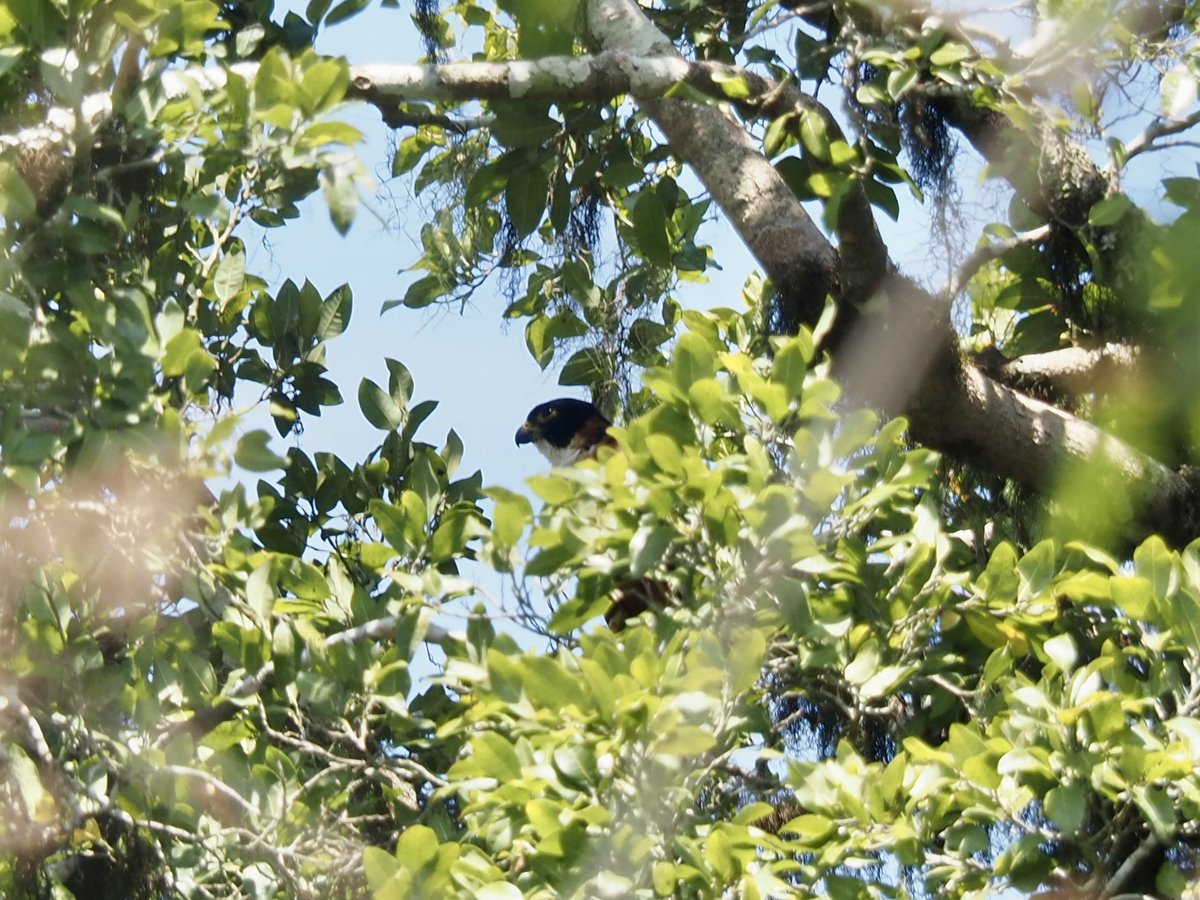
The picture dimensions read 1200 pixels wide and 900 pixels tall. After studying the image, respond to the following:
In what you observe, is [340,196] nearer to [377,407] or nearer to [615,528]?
[615,528]

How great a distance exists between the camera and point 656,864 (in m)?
2.56

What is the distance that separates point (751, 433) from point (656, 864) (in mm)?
1110

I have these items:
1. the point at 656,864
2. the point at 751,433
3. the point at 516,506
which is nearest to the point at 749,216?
the point at 751,433

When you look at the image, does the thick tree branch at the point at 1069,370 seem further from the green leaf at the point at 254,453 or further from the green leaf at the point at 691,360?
the green leaf at the point at 254,453

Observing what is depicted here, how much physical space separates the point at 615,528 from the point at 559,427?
3717mm

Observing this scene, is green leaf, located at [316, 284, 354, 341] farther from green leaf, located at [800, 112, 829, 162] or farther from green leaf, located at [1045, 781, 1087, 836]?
green leaf, located at [1045, 781, 1087, 836]

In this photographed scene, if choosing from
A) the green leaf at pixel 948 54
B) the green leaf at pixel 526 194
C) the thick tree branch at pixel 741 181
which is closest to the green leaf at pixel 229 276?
the green leaf at pixel 526 194

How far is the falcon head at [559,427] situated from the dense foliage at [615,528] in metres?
1.79

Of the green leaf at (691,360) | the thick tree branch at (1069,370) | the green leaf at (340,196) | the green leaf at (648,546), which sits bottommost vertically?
the green leaf at (648,546)

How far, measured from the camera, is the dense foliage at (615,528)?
2.76m

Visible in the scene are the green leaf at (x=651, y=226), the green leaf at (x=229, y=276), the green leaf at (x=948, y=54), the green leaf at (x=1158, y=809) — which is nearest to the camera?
the green leaf at (x=1158, y=809)

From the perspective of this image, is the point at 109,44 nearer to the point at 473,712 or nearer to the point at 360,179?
the point at 360,179

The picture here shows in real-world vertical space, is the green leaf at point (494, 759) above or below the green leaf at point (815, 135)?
below

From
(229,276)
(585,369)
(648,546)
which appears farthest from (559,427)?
(648,546)
